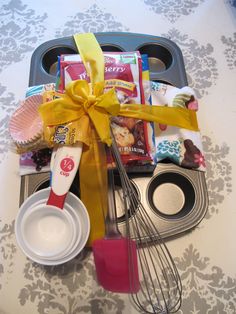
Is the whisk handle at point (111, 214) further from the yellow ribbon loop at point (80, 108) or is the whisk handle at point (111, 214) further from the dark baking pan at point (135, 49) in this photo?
the dark baking pan at point (135, 49)

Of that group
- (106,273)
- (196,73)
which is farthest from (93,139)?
(196,73)

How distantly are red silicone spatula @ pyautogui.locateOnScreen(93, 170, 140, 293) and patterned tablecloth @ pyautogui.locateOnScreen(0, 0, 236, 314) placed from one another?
0.03m

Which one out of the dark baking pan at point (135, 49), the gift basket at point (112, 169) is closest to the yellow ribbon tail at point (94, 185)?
the gift basket at point (112, 169)

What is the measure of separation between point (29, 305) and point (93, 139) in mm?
230

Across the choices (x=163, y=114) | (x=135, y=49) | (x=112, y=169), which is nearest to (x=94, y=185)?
(x=112, y=169)

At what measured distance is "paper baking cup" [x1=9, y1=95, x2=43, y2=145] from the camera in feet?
1.52

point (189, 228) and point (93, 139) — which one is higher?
point (93, 139)

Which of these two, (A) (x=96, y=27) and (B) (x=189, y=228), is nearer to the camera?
(B) (x=189, y=228)

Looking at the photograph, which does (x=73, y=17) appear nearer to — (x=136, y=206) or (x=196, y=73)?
(x=196, y=73)

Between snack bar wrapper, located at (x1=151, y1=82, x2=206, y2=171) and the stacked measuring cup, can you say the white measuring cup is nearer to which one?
the stacked measuring cup

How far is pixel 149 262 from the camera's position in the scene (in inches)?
18.3

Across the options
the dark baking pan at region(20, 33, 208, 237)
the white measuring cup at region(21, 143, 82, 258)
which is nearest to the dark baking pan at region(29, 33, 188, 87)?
the dark baking pan at region(20, 33, 208, 237)

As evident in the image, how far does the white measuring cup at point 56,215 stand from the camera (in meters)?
0.43

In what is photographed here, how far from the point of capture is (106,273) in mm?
426
